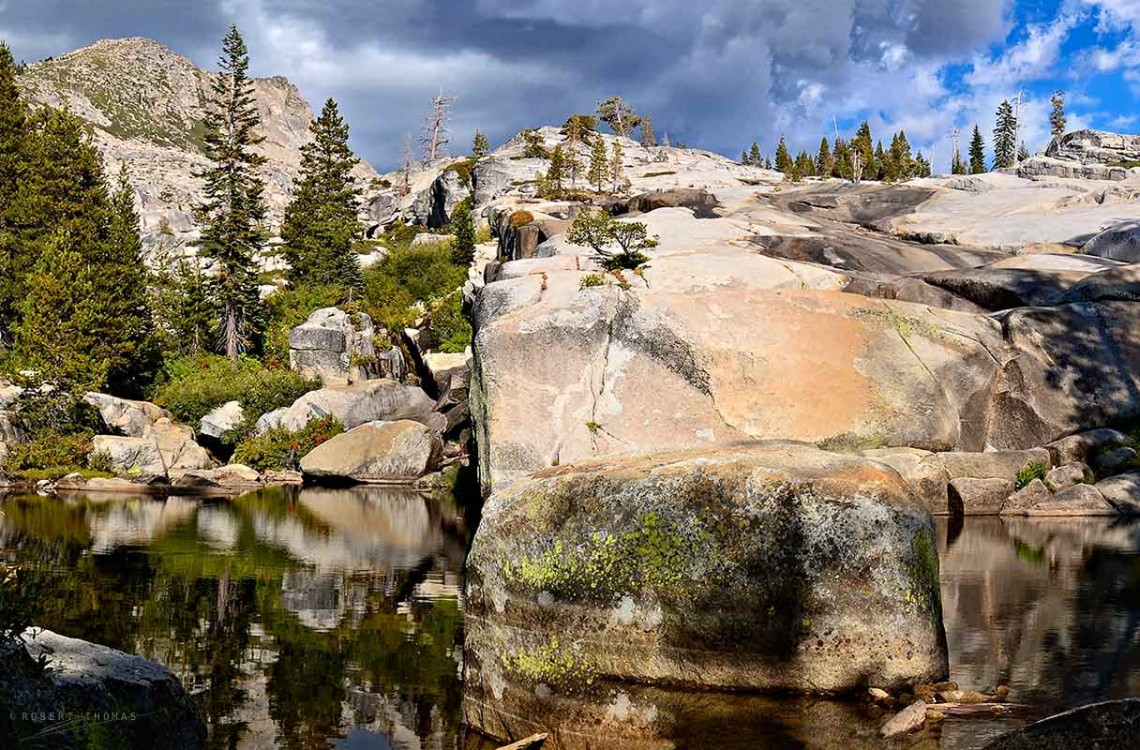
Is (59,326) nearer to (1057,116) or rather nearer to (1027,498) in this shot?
(1027,498)

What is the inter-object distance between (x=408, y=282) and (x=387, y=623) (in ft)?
213

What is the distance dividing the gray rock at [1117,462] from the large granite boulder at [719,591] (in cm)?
3013

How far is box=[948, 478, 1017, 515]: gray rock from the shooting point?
34500mm

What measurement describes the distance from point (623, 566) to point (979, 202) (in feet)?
238

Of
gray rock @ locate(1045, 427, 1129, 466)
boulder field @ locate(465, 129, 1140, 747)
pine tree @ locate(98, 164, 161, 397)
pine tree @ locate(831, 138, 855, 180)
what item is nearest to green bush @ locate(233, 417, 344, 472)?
pine tree @ locate(98, 164, 161, 397)

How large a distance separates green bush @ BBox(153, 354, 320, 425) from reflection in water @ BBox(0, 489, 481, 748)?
73.4 ft

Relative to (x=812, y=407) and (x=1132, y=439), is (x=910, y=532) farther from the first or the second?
(x=1132, y=439)

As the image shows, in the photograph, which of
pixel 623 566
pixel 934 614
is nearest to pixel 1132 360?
pixel 934 614

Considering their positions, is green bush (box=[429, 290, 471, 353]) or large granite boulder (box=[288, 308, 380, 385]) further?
green bush (box=[429, 290, 471, 353])

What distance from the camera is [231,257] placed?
67750mm

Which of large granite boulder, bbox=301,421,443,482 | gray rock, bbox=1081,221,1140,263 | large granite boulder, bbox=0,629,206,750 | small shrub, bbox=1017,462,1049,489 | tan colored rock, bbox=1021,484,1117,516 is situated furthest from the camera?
gray rock, bbox=1081,221,1140,263

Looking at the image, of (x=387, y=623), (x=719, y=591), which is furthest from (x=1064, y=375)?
(x=719, y=591)

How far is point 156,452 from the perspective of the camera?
50.2 m

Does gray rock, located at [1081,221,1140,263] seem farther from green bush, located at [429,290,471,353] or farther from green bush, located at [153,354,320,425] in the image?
green bush, located at [153,354,320,425]
